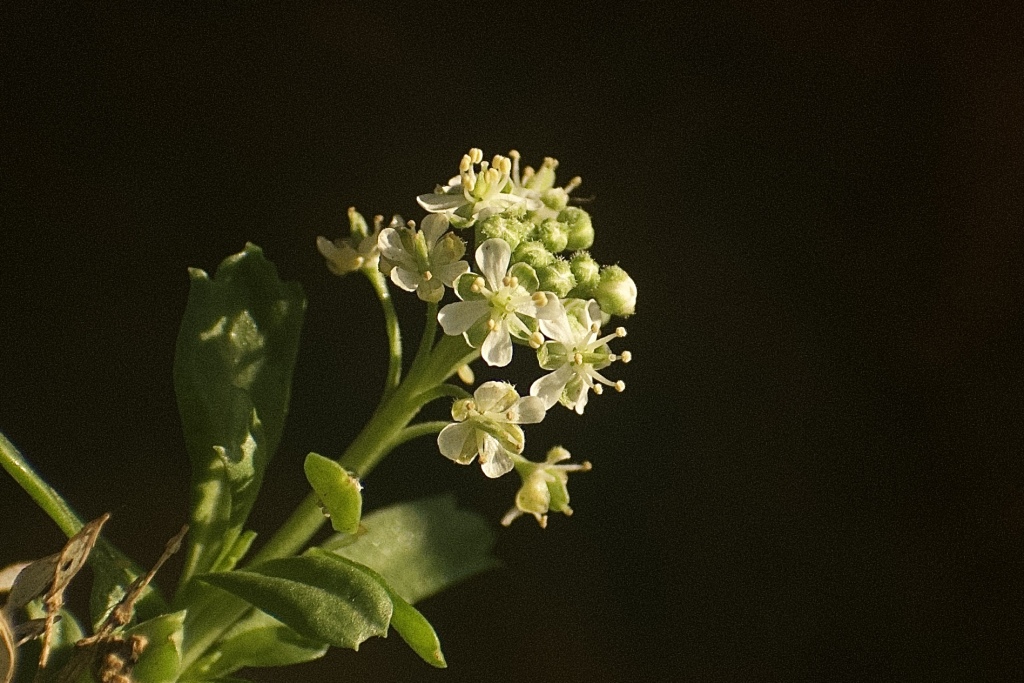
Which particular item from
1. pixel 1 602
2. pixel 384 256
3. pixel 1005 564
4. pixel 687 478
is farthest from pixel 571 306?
pixel 1005 564

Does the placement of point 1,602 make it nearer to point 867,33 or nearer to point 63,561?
point 63,561

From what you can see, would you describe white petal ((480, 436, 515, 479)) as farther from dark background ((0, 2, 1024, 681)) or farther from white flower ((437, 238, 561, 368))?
dark background ((0, 2, 1024, 681))

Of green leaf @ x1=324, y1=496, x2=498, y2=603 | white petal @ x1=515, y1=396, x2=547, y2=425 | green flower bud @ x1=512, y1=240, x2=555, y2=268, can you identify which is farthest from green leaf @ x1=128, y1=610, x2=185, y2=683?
green flower bud @ x1=512, y1=240, x2=555, y2=268

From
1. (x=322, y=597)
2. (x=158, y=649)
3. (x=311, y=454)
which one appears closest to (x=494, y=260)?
(x=311, y=454)

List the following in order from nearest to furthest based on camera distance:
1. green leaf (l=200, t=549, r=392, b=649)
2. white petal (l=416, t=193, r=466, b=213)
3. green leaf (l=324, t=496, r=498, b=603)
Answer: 1. green leaf (l=200, t=549, r=392, b=649)
2. white petal (l=416, t=193, r=466, b=213)
3. green leaf (l=324, t=496, r=498, b=603)

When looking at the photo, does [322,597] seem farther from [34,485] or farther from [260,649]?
[34,485]
